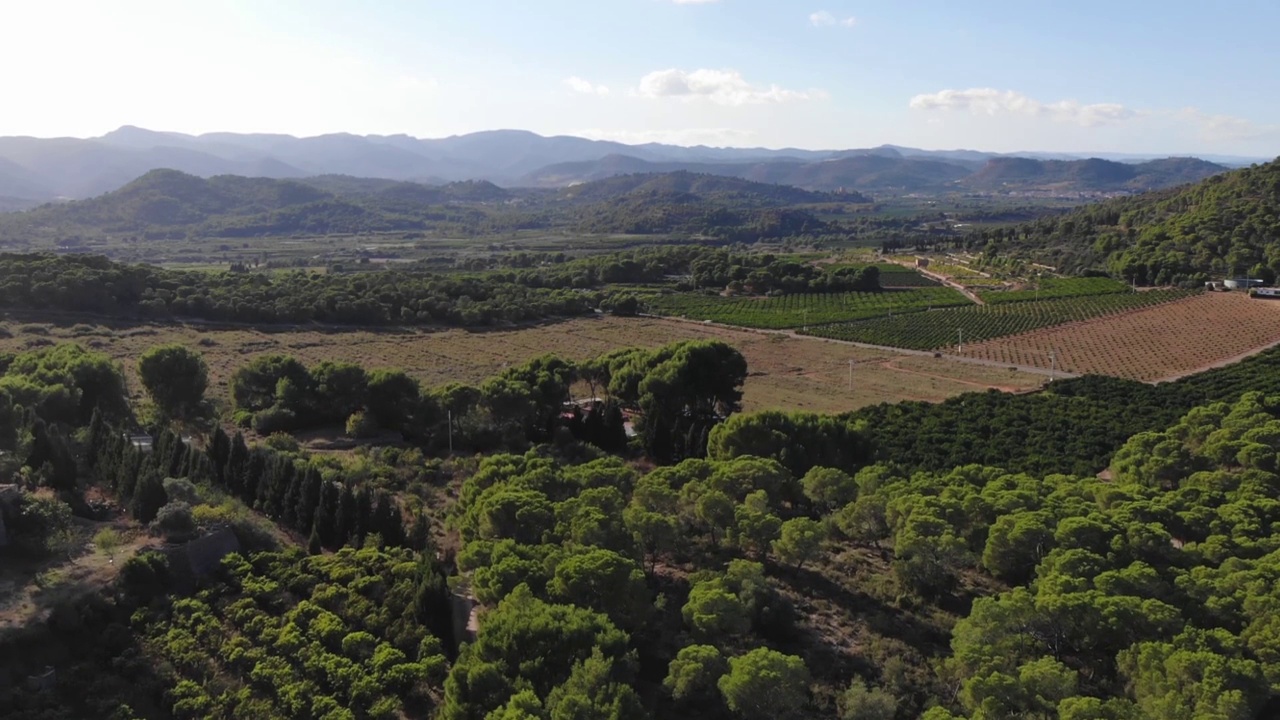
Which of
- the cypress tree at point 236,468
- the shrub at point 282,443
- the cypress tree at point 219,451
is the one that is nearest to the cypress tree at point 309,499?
the cypress tree at point 236,468

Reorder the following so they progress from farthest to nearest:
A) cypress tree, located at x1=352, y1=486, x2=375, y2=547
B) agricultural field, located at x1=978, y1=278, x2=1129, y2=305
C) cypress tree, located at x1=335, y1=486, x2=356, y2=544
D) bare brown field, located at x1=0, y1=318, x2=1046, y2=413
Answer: agricultural field, located at x1=978, y1=278, x2=1129, y2=305 → bare brown field, located at x1=0, y1=318, x2=1046, y2=413 → cypress tree, located at x1=335, y1=486, x2=356, y2=544 → cypress tree, located at x1=352, y1=486, x2=375, y2=547

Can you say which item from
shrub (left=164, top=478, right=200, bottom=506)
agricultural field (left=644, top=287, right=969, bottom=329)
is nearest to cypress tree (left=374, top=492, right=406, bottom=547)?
shrub (left=164, top=478, right=200, bottom=506)

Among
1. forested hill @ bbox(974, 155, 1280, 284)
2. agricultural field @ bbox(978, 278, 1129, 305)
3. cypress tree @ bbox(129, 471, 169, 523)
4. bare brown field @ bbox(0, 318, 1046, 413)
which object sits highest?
forested hill @ bbox(974, 155, 1280, 284)

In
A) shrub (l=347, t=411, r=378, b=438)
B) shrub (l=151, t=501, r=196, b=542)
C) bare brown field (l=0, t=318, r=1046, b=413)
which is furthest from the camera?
bare brown field (l=0, t=318, r=1046, b=413)

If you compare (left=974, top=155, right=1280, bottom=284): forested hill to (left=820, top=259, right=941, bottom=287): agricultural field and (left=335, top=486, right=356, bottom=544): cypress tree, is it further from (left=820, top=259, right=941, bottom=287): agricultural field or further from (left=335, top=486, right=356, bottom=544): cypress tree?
(left=335, top=486, right=356, bottom=544): cypress tree

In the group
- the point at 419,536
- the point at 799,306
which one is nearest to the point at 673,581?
the point at 419,536

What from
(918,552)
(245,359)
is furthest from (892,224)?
(918,552)
